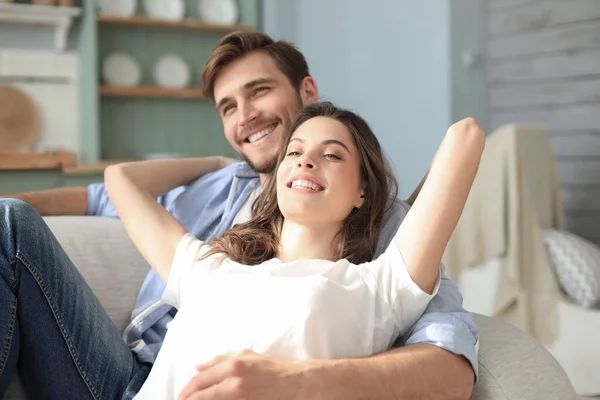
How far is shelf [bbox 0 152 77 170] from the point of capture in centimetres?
410

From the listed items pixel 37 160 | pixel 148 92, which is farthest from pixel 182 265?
pixel 148 92

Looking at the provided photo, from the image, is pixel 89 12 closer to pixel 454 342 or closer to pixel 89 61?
pixel 89 61

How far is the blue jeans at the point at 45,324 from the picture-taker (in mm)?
1488

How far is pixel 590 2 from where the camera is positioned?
12.6 feet

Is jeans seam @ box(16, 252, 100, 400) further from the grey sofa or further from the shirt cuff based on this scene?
the shirt cuff

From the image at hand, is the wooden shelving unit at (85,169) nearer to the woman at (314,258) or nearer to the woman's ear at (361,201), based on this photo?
the woman at (314,258)

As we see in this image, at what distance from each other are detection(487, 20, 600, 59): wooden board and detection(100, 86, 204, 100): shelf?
183cm

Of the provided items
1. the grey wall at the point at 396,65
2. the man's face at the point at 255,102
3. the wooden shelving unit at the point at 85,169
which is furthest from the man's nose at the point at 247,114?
the wooden shelving unit at the point at 85,169

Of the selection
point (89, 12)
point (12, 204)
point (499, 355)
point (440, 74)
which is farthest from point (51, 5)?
point (499, 355)

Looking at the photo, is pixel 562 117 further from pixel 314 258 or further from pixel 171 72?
pixel 314 258

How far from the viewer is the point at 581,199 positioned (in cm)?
394

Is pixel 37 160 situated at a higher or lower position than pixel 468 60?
lower

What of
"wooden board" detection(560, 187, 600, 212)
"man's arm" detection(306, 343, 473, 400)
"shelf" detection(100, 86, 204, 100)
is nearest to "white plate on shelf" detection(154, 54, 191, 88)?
"shelf" detection(100, 86, 204, 100)

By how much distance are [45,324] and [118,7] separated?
11.6 ft
